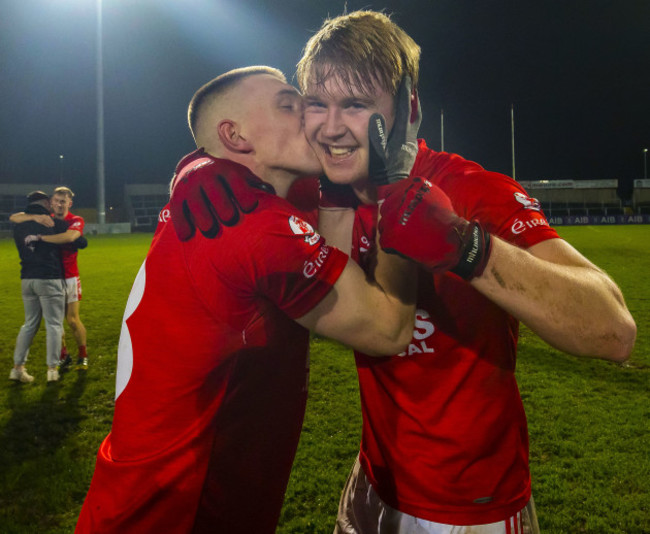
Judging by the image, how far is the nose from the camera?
2.24 meters

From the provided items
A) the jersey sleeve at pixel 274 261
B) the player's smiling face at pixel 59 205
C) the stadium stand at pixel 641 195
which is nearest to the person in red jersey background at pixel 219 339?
the jersey sleeve at pixel 274 261

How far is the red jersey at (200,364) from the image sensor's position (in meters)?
1.70

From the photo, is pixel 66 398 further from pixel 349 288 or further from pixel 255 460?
pixel 349 288

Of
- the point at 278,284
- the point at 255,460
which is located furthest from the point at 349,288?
the point at 255,460

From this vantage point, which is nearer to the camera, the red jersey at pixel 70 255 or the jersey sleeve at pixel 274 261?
the jersey sleeve at pixel 274 261

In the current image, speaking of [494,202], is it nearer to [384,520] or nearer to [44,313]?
[384,520]

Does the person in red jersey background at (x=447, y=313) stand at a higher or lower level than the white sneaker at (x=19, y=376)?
higher

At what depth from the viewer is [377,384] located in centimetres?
221

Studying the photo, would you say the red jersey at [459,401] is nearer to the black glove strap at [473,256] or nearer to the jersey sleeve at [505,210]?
the jersey sleeve at [505,210]

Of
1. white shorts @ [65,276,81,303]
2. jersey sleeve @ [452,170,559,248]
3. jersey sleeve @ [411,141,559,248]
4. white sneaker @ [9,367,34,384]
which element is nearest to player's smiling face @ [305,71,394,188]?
jersey sleeve @ [411,141,559,248]

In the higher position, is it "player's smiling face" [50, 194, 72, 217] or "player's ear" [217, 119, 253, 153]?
"player's ear" [217, 119, 253, 153]

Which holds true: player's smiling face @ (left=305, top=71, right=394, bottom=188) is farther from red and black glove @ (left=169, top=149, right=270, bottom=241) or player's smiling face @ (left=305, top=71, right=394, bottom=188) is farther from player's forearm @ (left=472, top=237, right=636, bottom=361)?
player's forearm @ (left=472, top=237, right=636, bottom=361)

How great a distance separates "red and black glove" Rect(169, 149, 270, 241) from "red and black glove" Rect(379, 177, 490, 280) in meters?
0.45

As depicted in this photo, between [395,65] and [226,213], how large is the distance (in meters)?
1.04
